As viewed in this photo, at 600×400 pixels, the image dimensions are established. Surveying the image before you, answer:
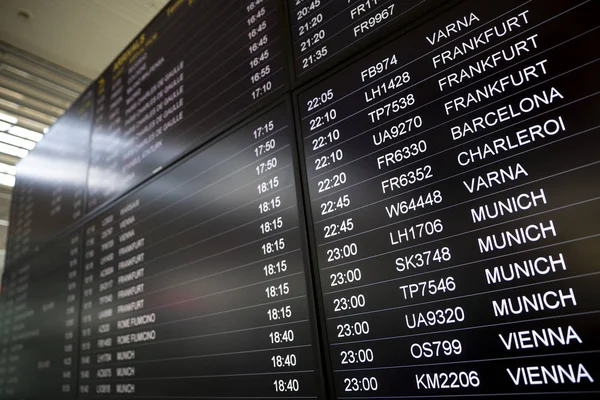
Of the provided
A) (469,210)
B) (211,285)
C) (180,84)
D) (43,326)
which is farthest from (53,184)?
→ (469,210)

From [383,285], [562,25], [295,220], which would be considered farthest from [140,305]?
[562,25]

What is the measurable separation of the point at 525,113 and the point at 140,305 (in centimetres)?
139

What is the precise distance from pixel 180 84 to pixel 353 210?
102cm

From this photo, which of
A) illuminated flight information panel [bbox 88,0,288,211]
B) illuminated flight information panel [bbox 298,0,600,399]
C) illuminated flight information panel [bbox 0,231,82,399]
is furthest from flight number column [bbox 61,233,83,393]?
illuminated flight information panel [bbox 298,0,600,399]

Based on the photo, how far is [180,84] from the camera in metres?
1.72

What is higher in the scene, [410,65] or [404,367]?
[410,65]

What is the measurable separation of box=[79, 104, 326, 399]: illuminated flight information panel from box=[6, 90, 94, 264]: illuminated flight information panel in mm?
577

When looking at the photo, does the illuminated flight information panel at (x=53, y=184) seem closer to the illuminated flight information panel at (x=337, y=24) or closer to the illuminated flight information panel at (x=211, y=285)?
the illuminated flight information panel at (x=211, y=285)

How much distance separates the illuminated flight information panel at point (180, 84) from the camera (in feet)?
4.64

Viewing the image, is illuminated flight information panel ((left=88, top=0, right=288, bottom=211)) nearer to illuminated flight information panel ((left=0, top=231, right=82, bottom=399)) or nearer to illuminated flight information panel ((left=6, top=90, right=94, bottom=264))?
illuminated flight information panel ((left=6, top=90, right=94, bottom=264))

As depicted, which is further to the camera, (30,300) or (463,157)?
(30,300)

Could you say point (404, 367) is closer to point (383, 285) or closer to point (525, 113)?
point (383, 285)

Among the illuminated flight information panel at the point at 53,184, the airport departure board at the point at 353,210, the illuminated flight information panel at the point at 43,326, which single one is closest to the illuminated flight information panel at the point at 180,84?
the airport departure board at the point at 353,210

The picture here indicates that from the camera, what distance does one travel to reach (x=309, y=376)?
1.03 meters
